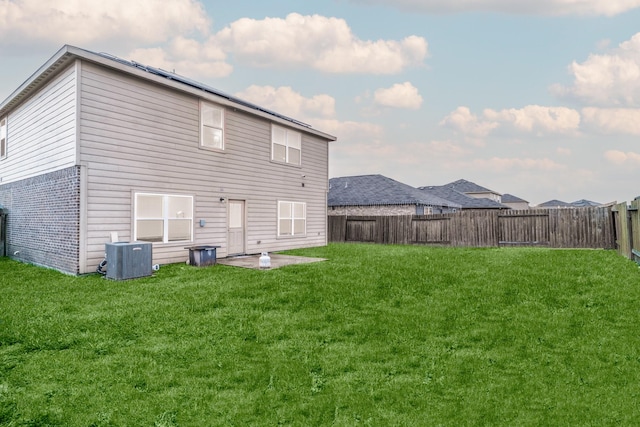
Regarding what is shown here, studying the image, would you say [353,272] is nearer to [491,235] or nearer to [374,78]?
[491,235]

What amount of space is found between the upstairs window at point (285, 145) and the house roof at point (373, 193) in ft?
38.8

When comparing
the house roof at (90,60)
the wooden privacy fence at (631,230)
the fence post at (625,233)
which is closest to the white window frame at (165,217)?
the house roof at (90,60)

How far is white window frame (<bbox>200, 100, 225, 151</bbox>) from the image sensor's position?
45.3 feet

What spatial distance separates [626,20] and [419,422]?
1909cm

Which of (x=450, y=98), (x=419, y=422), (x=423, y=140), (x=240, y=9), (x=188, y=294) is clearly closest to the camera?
(x=419, y=422)

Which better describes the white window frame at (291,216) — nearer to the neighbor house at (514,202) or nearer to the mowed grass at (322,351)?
the mowed grass at (322,351)

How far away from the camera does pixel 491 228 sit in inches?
782

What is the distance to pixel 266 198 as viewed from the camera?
54.6ft

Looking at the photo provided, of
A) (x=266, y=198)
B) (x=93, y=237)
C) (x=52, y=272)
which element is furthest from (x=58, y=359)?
(x=266, y=198)

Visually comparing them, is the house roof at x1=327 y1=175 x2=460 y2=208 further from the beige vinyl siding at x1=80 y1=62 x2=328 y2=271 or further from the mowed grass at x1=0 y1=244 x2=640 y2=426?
the mowed grass at x1=0 y1=244 x2=640 y2=426

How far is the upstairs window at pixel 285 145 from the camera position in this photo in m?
17.3

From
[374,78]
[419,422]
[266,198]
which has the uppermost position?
[374,78]

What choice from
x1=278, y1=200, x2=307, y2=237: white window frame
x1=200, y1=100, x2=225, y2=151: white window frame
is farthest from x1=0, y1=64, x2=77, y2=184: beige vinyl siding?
x1=278, y1=200, x2=307, y2=237: white window frame

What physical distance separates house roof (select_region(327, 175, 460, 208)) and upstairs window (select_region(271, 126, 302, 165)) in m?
11.8
